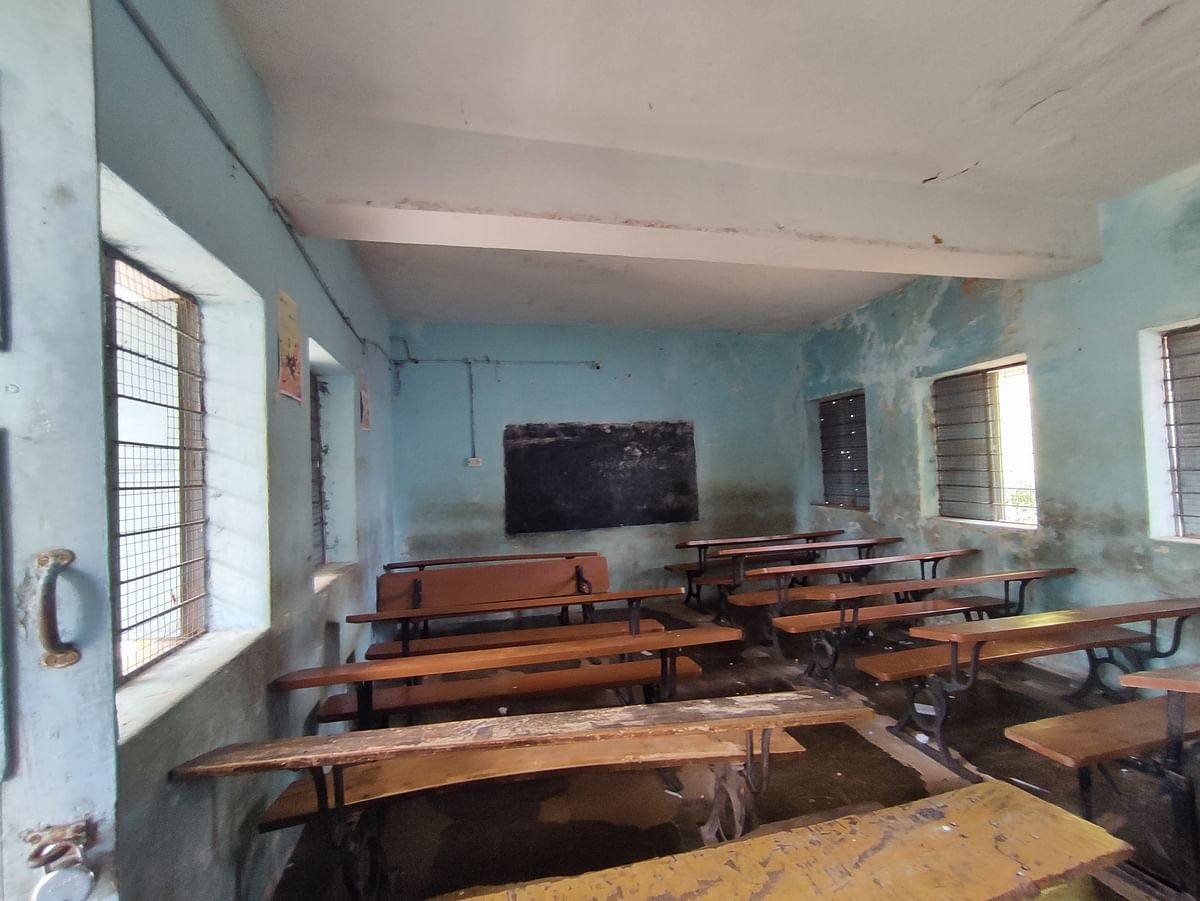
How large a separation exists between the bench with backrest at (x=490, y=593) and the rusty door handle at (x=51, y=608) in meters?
1.92

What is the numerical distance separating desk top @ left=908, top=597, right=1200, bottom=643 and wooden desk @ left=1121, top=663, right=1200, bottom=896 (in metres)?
0.56

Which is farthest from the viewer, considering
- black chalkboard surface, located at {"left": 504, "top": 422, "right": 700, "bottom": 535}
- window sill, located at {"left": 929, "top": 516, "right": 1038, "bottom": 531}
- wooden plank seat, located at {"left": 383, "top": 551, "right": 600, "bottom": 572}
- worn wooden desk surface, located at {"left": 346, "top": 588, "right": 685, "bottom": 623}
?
black chalkboard surface, located at {"left": 504, "top": 422, "right": 700, "bottom": 535}

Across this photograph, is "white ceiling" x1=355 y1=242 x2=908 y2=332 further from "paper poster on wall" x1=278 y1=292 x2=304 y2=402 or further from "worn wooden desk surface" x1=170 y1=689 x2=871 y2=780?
"worn wooden desk surface" x1=170 y1=689 x2=871 y2=780

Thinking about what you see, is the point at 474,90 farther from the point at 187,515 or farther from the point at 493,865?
the point at 493,865

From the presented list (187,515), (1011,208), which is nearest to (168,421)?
(187,515)

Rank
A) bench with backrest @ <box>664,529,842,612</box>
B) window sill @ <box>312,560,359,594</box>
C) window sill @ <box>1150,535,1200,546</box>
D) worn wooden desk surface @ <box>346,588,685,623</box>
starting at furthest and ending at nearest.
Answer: bench with backrest @ <box>664,529,842,612</box>, worn wooden desk surface @ <box>346,588,685,623</box>, window sill @ <box>1150,535,1200,546</box>, window sill @ <box>312,560,359,594</box>

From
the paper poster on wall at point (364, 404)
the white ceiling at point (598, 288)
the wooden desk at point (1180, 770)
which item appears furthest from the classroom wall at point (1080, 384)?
the paper poster on wall at point (364, 404)

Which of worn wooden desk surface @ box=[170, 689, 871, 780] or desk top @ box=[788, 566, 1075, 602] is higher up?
worn wooden desk surface @ box=[170, 689, 871, 780]

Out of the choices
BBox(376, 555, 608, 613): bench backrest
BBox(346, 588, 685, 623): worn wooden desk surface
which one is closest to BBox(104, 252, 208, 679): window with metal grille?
BBox(346, 588, 685, 623): worn wooden desk surface

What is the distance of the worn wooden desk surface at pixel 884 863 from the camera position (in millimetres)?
976

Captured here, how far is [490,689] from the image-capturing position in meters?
2.21

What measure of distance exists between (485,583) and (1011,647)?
3.00 metres

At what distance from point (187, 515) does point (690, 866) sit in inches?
62.6

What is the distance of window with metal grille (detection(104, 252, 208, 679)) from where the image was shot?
1158 millimetres
